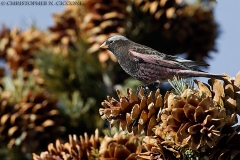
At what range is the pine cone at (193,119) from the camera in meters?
1.36

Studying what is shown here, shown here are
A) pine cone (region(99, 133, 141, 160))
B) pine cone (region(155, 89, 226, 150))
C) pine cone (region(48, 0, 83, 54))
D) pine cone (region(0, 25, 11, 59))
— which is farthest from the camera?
pine cone (region(0, 25, 11, 59))

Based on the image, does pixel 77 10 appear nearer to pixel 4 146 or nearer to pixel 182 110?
pixel 4 146

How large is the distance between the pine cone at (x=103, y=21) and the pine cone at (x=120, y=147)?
139 cm

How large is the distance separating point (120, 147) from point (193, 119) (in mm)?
313

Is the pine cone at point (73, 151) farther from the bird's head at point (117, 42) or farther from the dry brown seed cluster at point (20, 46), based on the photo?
the dry brown seed cluster at point (20, 46)

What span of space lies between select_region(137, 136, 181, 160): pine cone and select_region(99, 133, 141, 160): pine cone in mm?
170

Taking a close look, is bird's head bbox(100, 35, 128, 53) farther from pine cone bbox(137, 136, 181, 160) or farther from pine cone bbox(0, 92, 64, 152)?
pine cone bbox(0, 92, 64, 152)

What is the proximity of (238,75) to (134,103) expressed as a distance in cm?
27

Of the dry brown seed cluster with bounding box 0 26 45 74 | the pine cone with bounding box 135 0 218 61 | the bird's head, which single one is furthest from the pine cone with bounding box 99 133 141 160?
the dry brown seed cluster with bounding box 0 26 45 74

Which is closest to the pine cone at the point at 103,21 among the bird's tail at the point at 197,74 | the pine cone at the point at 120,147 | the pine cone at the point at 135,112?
the bird's tail at the point at 197,74

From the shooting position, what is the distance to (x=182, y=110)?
140 centimetres

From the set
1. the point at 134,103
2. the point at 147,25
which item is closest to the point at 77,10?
the point at 147,25

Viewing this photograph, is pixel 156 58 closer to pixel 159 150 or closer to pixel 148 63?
pixel 148 63

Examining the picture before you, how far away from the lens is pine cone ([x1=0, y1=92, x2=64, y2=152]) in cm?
279
